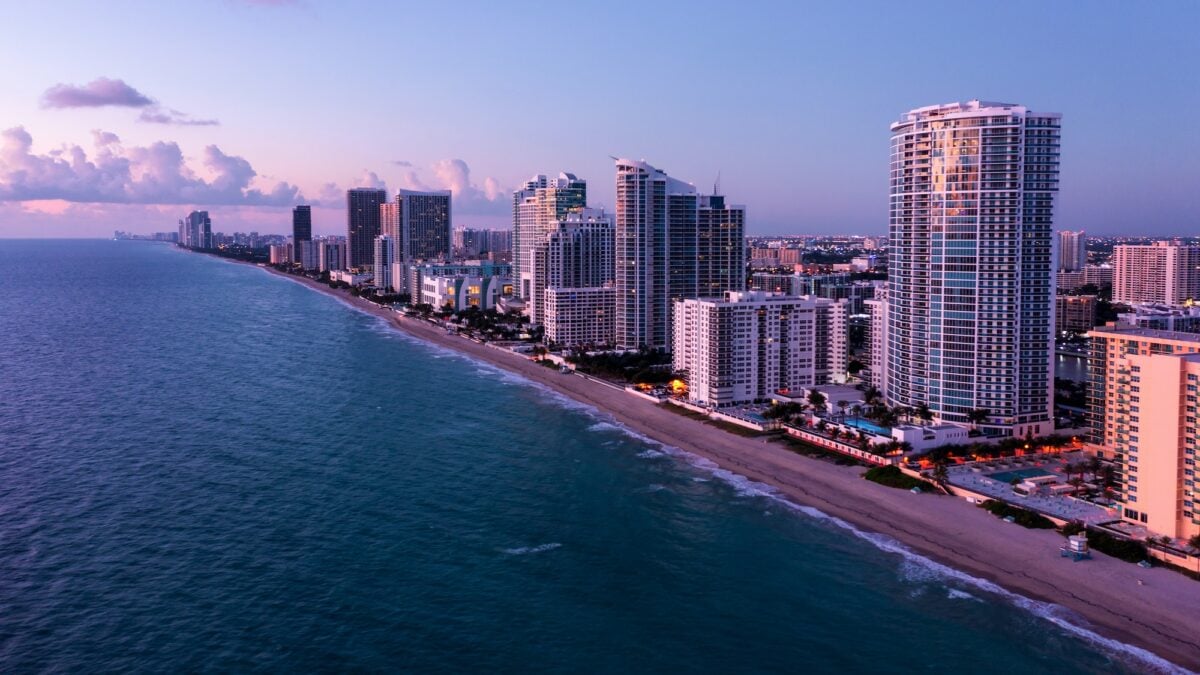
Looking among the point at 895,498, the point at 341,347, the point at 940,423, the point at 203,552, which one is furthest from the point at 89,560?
the point at 341,347

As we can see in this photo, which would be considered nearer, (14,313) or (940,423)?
(940,423)

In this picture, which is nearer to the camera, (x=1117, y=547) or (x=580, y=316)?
(x=1117, y=547)

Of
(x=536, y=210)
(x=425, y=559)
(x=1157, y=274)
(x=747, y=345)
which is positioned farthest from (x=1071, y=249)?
(x=425, y=559)

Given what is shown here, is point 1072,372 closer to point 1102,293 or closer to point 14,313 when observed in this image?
point 1102,293

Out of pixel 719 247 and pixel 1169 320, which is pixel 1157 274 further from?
pixel 1169 320

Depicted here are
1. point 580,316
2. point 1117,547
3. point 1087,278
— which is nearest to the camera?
point 1117,547

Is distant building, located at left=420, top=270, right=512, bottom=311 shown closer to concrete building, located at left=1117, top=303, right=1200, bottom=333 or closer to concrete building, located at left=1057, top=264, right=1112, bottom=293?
concrete building, located at left=1117, top=303, right=1200, bottom=333
